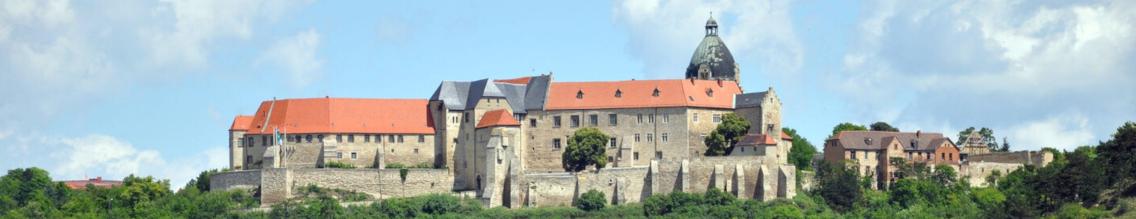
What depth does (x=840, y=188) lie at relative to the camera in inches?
4882

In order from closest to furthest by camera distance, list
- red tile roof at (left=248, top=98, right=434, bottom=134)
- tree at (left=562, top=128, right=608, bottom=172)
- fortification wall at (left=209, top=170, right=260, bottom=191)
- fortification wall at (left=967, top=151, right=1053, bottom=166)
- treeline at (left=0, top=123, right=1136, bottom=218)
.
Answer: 1. treeline at (left=0, top=123, right=1136, bottom=218)
2. fortification wall at (left=209, top=170, right=260, bottom=191)
3. tree at (left=562, top=128, right=608, bottom=172)
4. red tile roof at (left=248, top=98, right=434, bottom=134)
5. fortification wall at (left=967, top=151, right=1053, bottom=166)

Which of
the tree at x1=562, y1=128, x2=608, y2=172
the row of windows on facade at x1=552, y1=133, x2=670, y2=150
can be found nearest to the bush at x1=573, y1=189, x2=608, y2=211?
the tree at x1=562, y1=128, x2=608, y2=172

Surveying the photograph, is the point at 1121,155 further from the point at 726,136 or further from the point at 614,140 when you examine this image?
the point at 614,140

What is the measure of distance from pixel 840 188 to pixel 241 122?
3096 centimetres

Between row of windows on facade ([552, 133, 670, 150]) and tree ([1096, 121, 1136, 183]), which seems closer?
tree ([1096, 121, 1136, 183])

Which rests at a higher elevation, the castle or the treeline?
the castle

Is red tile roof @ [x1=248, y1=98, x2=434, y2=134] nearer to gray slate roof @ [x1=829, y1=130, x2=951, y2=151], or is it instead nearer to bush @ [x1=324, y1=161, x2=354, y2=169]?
bush @ [x1=324, y1=161, x2=354, y2=169]

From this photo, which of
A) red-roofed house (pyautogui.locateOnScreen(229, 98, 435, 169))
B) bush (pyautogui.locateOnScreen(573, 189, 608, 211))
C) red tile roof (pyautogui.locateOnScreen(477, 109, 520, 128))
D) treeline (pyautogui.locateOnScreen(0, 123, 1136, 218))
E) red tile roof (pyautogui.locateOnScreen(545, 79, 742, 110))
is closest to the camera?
treeline (pyautogui.locateOnScreen(0, 123, 1136, 218))

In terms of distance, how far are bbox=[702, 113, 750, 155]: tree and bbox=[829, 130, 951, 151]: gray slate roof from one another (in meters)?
8.99

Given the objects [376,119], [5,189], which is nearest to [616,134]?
[376,119]

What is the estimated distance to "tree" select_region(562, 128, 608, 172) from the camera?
12506 centimetres

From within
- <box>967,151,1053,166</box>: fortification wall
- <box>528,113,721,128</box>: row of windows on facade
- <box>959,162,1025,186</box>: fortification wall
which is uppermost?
<box>528,113,721,128</box>: row of windows on facade

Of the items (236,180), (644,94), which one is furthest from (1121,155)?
(236,180)

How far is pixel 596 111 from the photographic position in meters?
128
